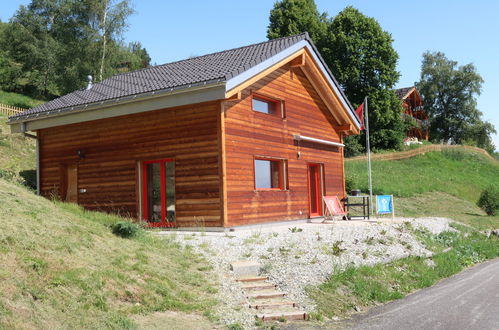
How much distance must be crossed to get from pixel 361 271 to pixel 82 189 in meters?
9.05

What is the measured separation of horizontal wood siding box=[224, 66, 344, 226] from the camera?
12.0 m

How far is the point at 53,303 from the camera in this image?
17.3 ft

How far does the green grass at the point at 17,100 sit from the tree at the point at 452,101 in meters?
43.1

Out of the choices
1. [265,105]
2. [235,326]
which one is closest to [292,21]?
[265,105]

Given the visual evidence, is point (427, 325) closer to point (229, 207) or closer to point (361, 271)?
point (361, 271)

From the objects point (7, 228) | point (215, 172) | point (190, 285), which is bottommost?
point (190, 285)

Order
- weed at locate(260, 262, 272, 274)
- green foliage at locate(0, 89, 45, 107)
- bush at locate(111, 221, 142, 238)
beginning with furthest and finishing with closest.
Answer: green foliage at locate(0, 89, 45, 107) → bush at locate(111, 221, 142, 238) → weed at locate(260, 262, 272, 274)

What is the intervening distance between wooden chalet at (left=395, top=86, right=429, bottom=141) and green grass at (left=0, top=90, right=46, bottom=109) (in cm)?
3602

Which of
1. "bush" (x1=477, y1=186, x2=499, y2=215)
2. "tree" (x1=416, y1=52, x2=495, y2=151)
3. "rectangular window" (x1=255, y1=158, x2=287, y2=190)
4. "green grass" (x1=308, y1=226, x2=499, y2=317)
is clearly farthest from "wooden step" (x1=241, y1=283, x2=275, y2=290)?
"tree" (x1=416, y1=52, x2=495, y2=151)

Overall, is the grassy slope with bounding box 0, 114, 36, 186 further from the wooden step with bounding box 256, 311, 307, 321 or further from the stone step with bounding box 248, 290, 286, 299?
the wooden step with bounding box 256, 311, 307, 321

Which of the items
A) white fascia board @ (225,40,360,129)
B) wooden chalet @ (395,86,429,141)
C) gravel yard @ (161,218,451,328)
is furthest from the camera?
wooden chalet @ (395,86,429,141)

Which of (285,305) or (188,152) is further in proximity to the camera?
(188,152)

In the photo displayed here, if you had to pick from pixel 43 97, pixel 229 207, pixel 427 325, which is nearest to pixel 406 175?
pixel 229 207

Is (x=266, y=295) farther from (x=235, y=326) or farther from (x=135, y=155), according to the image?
(x=135, y=155)
